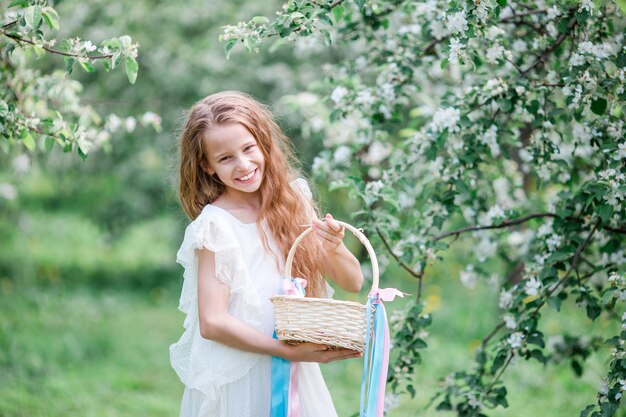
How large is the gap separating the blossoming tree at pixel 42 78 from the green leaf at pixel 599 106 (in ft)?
4.75

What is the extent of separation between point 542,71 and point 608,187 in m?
0.83

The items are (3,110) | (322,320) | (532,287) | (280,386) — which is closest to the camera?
(322,320)

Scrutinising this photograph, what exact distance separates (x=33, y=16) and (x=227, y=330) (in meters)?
1.05

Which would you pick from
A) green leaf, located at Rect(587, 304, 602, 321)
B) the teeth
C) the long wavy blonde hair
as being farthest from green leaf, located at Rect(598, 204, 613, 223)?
the teeth

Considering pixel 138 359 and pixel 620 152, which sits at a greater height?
pixel 620 152

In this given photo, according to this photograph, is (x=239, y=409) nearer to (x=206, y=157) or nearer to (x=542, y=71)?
(x=206, y=157)

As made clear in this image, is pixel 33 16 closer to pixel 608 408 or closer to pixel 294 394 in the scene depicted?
pixel 294 394

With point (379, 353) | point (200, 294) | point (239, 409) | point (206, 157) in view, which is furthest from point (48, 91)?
point (379, 353)

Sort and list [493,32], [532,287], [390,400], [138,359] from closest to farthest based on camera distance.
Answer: [493,32], [532,287], [390,400], [138,359]

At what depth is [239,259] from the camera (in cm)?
213

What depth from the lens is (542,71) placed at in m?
3.09

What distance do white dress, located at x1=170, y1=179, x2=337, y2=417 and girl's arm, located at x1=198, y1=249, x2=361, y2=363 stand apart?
0.11 ft

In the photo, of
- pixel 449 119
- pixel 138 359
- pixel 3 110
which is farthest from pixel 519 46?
pixel 138 359

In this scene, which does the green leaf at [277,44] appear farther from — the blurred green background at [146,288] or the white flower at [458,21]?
the blurred green background at [146,288]
